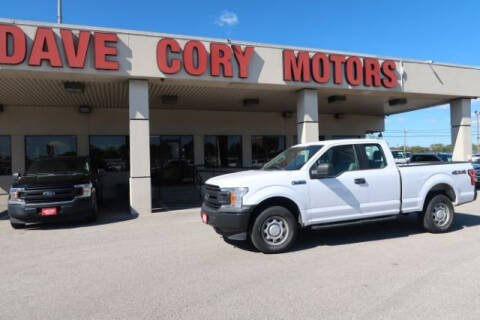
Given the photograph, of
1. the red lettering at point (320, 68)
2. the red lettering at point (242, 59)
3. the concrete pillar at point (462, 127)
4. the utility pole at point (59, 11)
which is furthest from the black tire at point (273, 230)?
the concrete pillar at point (462, 127)

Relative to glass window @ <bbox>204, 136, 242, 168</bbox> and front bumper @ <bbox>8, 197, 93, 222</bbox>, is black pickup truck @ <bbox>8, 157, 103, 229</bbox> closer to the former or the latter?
front bumper @ <bbox>8, 197, 93, 222</bbox>

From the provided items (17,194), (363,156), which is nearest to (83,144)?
(17,194)

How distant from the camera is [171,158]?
15836 mm

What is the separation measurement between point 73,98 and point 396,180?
11556mm

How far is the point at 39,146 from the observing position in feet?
45.8

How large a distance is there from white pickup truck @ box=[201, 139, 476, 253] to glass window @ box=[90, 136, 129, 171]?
10260 mm

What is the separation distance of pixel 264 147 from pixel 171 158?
5.06 meters

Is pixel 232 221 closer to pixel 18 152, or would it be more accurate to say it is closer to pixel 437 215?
pixel 437 215

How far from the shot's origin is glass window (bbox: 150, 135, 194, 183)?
15562mm

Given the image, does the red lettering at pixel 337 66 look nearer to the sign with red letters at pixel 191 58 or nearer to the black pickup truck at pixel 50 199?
the sign with red letters at pixel 191 58

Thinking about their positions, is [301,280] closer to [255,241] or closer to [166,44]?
[255,241]

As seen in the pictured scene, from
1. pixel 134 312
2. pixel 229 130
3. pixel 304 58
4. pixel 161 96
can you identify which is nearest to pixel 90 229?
pixel 134 312

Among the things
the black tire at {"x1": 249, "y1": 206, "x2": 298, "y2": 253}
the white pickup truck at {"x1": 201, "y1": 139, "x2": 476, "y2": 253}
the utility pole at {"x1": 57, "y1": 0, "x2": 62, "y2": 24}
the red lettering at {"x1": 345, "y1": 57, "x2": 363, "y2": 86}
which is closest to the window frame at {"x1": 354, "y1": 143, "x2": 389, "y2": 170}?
the white pickup truck at {"x1": 201, "y1": 139, "x2": 476, "y2": 253}

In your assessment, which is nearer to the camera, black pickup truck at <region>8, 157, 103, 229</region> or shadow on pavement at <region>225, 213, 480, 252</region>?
shadow on pavement at <region>225, 213, 480, 252</region>
